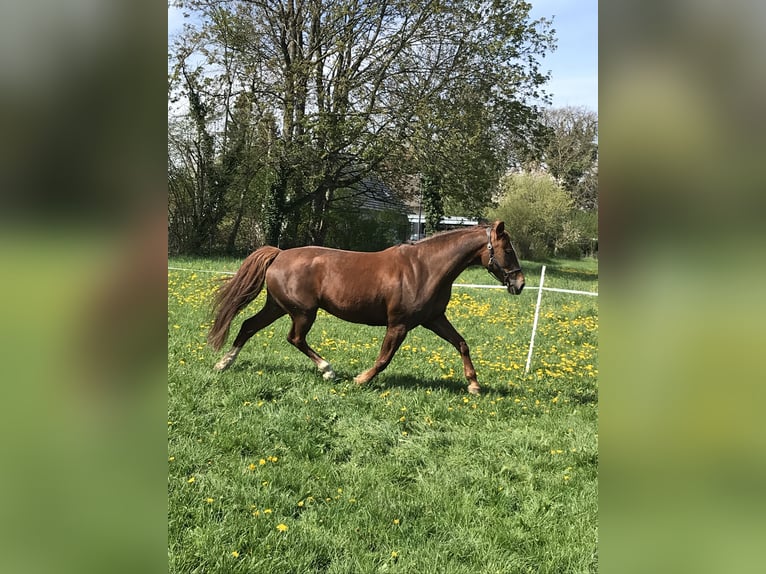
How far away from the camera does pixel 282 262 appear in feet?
16.6

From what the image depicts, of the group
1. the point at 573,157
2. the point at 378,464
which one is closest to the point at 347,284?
the point at 378,464

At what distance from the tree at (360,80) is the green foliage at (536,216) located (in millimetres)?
8214

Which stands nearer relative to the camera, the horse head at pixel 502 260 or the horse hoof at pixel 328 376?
the horse head at pixel 502 260

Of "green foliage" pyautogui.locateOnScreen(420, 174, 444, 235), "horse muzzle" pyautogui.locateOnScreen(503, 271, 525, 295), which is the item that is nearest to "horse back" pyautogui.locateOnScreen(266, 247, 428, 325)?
"horse muzzle" pyautogui.locateOnScreen(503, 271, 525, 295)

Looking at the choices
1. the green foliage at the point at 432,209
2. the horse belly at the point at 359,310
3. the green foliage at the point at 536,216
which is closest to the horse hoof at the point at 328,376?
the horse belly at the point at 359,310

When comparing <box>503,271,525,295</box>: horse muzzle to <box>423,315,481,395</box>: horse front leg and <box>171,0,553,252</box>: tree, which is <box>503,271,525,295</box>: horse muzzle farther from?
<box>171,0,553,252</box>: tree

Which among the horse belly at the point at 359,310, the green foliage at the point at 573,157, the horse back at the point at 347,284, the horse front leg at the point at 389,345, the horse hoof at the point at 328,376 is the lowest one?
the horse hoof at the point at 328,376

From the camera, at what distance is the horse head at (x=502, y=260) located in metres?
4.61

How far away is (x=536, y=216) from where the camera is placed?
2467 centimetres

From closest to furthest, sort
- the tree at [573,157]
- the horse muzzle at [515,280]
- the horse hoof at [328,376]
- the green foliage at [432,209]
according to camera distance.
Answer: the horse muzzle at [515,280] → the horse hoof at [328,376] → the green foliage at [432,209] → the tree at [573,157]

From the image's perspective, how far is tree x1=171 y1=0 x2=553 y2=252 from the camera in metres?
15.5

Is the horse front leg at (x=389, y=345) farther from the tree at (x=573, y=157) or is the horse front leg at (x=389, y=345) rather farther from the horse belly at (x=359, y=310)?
the tree at (x=573, y=157)
